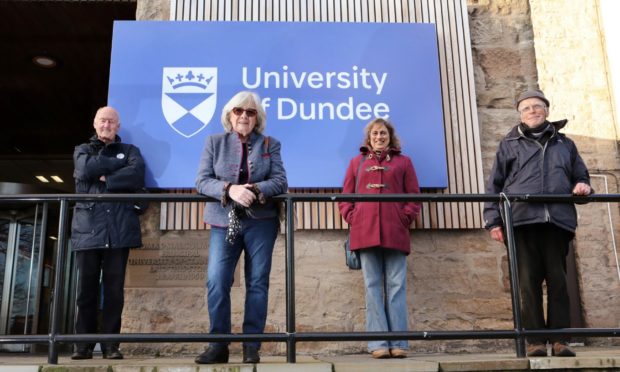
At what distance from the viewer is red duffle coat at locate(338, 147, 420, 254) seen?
4.07 meters

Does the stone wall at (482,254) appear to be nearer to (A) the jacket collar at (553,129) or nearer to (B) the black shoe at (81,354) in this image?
(B) the black shoe at (81,354)

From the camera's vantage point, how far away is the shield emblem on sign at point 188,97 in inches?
201

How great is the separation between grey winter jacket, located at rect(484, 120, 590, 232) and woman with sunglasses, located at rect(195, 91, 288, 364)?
1.41 meters

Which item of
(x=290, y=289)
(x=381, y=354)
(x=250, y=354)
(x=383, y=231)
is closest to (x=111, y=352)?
(x=250, y=354)

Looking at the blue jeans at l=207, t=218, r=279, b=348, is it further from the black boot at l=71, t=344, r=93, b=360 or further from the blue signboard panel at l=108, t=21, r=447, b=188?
the blue signboard panel at l=108, t=21, r=447, b=188

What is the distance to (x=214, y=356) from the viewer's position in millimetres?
3225

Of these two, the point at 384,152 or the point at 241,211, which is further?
the point at 384,152

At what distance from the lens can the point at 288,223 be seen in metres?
3.26

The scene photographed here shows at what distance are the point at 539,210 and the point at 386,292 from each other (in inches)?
45.2

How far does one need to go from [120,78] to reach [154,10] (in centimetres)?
78

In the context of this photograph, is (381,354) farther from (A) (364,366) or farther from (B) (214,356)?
(B) (214,356)

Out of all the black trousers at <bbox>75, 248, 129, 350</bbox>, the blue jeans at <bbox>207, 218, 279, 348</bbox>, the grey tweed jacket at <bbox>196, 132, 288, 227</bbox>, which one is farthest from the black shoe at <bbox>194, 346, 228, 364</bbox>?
the black trousers at <bbox>75, 248, 129, 350</bbox>

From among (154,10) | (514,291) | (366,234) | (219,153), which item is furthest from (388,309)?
(154,10)

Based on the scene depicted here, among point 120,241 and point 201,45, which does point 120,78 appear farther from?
point 120,241
